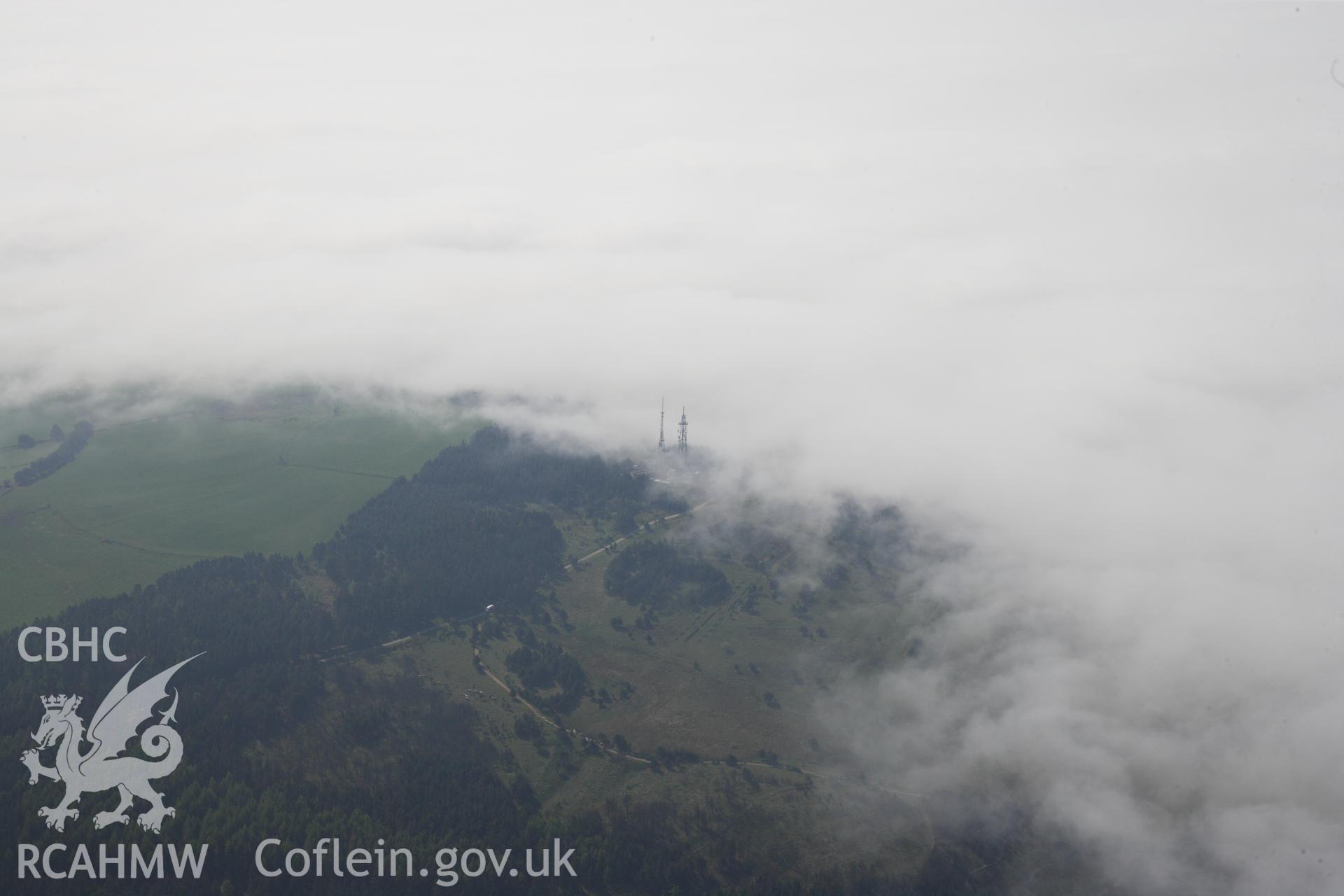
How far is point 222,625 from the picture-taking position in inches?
6378

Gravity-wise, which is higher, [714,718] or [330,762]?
[714,718]

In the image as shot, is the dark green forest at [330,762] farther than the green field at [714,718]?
No

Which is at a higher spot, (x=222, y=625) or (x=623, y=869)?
(x=222, y=625)

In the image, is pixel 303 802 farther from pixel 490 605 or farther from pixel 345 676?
pixel 490 605

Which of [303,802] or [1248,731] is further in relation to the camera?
[1248,731]

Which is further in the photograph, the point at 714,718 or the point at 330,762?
the point at 714,718

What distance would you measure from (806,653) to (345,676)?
84.3 meters

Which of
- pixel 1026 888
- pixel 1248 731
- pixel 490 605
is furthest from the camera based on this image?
pixel 490 605

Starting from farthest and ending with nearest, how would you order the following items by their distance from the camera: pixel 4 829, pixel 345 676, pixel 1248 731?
1. pixel 345 676
2. pixel 1248 731
3. pixel 4 829

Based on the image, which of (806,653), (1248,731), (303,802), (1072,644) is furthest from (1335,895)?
(303,802)

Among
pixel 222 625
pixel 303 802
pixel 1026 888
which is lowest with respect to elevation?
pixel 1026 888

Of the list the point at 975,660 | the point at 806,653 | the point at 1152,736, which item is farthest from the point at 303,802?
the point at 1152,736

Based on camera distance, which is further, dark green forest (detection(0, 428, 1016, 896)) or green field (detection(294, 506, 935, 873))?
green field (detection(294, 506, 935, 873))

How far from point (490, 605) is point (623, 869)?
74365mm
